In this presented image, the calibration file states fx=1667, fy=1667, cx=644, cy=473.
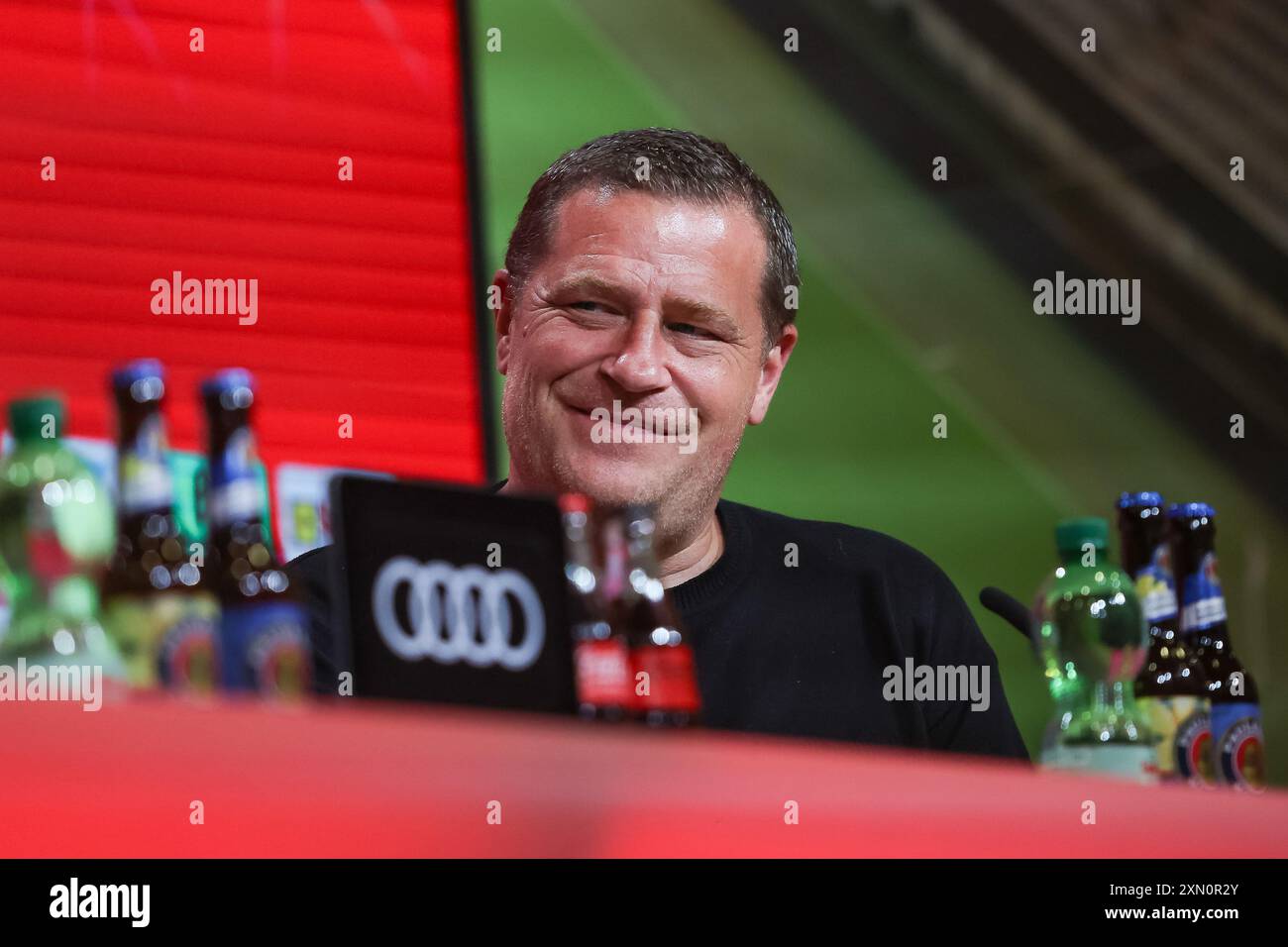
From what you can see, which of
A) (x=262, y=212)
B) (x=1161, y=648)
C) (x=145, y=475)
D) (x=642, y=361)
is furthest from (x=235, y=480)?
(x=262, y=212)

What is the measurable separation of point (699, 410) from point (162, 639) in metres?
0.80

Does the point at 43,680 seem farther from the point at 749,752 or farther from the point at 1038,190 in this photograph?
the point at 1038,190

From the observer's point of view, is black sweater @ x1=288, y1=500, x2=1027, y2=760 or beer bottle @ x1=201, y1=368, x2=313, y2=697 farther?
black sweater @ x1=288, y1=500, x2=1027, y2=760

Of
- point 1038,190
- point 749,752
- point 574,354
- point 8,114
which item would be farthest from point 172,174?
point 749,752

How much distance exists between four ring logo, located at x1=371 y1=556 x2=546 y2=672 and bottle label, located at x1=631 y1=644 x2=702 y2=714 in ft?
0.30

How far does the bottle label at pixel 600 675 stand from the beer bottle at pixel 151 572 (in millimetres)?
227

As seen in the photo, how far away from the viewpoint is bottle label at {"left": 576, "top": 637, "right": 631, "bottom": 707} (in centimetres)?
102

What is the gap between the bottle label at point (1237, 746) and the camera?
147cm

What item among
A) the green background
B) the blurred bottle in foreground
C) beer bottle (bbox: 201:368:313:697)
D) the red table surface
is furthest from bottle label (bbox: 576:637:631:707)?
the green background

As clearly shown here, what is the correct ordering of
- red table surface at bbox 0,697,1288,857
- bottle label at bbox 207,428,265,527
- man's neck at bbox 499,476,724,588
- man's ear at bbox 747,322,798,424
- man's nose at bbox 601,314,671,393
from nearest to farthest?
red table surface at bbox 0,697,1288,857 < bottle label at bbox 207,428,265,527 < man's nose at bbox 601,314,671,393 < man's neck at bbox 499,476,724,588 < man's ear at bbox 747,322,798,424

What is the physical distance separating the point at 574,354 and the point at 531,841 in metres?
1.01

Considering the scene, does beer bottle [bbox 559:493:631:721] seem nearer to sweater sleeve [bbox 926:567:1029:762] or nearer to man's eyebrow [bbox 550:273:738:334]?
man's eyebrow [bbox 550:273:738:334]

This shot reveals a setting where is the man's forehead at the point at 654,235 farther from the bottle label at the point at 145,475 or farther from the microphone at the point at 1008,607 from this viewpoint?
the bottle label at the point at 145,475

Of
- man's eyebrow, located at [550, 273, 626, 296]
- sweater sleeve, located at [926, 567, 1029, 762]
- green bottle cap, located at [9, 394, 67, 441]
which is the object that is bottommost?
sweater sleeve, located at [926, 567, 1029, 762]
